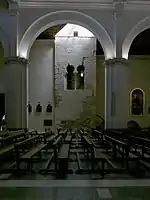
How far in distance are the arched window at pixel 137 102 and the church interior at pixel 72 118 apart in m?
0.07

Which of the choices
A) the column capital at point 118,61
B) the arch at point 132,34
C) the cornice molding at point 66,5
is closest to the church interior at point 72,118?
the column capital at point 118,61

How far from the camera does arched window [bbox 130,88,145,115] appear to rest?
23.5 meters

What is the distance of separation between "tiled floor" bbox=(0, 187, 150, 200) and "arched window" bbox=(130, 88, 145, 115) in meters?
18.9

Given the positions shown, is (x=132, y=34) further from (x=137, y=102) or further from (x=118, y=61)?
(x=137, y=102)

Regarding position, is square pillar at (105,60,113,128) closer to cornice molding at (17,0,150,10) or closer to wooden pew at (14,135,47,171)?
cornice molding at (17,0,150,10)

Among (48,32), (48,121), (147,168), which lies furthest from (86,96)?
(147,168)

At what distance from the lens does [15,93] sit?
50.6 feet

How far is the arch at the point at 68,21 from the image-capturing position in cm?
1570

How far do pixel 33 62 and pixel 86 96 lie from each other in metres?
3.95

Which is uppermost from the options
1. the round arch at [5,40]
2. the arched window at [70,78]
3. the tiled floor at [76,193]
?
the round arch at [5,40]

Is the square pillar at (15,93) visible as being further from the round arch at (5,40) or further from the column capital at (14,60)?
the round arch at (5,40)

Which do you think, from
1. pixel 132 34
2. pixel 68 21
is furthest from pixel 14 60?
pixel 132 34

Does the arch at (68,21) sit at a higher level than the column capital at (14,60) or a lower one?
higher

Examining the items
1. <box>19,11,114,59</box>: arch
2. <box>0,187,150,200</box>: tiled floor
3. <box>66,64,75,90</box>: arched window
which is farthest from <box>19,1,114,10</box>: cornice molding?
<box>0,187,150,200</box>: tiled floor
